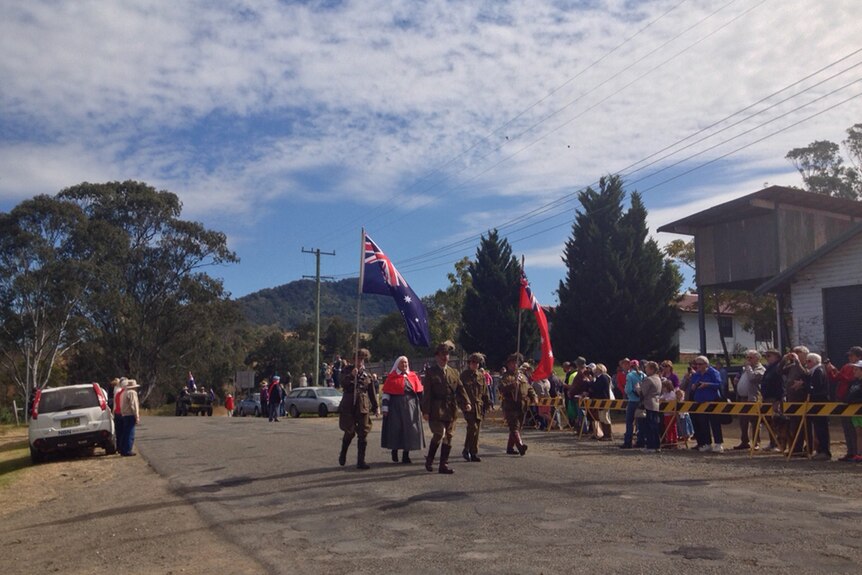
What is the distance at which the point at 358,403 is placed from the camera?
12.9 meters

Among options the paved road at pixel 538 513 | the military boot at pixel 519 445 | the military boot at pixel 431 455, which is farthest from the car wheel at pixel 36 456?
the military boot at pixel 519 445

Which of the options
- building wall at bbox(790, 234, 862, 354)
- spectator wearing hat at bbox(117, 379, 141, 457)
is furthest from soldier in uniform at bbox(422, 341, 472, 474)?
building wall at bbox(790, 234, 862, 354)

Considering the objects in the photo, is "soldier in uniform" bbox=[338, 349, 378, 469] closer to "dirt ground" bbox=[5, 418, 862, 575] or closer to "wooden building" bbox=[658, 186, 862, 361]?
"dirt ground" bbox=[5, 418, 862, 575]

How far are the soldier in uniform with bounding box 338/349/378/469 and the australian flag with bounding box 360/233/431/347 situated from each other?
2.37m

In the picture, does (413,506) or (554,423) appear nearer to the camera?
(413,506)

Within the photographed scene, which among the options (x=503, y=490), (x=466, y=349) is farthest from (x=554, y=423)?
(x=466, y=349)

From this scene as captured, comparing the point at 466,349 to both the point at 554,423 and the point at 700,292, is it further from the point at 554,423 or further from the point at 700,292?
the point at 554,423

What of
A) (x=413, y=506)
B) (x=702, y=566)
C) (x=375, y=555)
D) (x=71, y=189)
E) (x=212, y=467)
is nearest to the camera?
(x=702, y=566)

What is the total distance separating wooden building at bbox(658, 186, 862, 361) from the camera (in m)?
24.4

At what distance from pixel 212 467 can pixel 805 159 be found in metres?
52.4

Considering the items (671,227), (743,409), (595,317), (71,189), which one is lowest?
(743,409)

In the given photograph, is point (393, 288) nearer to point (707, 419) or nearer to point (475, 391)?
point (475, 391)

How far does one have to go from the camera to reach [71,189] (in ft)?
182

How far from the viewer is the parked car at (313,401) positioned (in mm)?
36750
